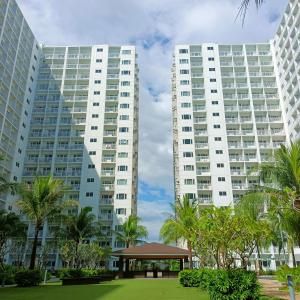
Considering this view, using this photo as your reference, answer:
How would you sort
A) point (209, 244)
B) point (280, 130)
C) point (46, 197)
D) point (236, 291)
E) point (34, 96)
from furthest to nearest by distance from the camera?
1. point (34, 96)
2. point (280, 130)
3. point (46, 197)
4. point (209, 244)
5. point (236, 291)

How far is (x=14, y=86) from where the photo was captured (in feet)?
198

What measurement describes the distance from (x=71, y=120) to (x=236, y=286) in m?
59.7

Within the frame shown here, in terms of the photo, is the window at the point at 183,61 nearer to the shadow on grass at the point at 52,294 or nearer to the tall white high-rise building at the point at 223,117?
the tall white high-rise building at the point at 223,117

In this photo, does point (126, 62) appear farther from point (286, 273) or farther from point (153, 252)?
point (286, 273)

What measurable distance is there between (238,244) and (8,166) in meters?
51.9

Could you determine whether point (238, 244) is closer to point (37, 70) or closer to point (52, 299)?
point (52, 299)

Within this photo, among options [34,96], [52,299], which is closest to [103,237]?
[34,96]

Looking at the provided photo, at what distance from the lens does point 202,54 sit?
71562 mm

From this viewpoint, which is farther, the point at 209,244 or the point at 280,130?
the point at 280,130

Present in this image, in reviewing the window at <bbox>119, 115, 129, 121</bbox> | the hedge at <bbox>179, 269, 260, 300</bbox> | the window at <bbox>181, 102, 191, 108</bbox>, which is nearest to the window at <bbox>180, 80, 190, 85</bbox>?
the window at <bbox>181, 102, 191, 108</bbox>

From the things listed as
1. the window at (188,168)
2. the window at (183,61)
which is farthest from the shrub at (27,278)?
the window at (183,61)

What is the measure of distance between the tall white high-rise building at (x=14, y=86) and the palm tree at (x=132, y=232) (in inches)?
840

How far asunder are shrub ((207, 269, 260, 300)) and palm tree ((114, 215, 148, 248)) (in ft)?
130

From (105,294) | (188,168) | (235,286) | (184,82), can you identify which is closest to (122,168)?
(188,168)
